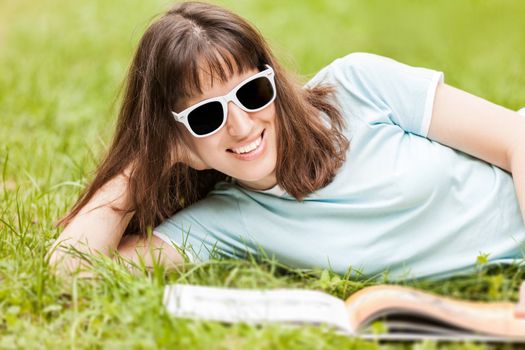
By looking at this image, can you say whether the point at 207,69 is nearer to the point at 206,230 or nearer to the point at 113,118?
the point at 206,230

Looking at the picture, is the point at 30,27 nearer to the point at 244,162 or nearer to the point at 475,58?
the point at 475,58

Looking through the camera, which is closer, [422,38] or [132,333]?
[132,333]

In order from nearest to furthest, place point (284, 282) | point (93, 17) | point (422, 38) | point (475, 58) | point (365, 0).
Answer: point (284, 282) < point (475, 58) < point (422, 38) < point (93, 17) < point (365, 0)

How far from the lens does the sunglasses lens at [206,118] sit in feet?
9.67

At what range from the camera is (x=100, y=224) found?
324 centimetres

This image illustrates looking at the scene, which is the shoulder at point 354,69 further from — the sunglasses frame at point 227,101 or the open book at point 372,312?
the open book at point 372,312

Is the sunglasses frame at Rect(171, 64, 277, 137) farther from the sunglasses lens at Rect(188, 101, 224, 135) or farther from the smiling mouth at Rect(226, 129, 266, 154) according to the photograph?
the smiling mouth at Rect(226, 129, 266, 154)

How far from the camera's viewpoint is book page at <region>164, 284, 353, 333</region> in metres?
2.46

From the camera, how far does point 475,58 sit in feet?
22.0

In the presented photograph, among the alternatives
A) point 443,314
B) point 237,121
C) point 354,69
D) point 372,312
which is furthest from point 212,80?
point 443,314

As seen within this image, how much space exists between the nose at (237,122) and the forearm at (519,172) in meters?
1.00

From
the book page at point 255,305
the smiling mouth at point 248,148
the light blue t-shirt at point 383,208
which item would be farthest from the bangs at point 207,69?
the book page at point 255,305

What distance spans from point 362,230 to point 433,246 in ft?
0.88

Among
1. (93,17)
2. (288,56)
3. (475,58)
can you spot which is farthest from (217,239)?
(93,17)
